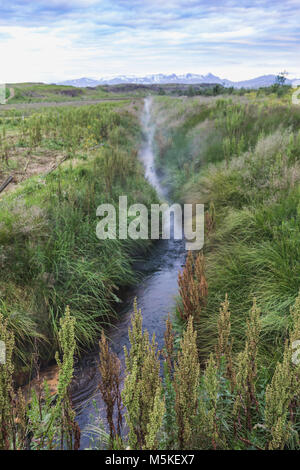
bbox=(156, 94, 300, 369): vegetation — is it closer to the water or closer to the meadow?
the meadow

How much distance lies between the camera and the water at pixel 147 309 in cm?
381

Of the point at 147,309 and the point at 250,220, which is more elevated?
the point at 250,220

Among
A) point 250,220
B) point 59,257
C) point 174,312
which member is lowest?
point 174,312

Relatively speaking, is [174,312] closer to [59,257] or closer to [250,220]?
[59,257]

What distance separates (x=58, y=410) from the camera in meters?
2.09

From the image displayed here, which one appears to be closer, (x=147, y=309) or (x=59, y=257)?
(x=59, y=257)

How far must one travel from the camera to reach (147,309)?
18.4 feet

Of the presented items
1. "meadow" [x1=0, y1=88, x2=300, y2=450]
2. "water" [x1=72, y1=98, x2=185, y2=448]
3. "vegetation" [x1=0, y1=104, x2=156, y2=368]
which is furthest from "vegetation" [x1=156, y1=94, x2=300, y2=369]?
"vegetation" [x1=0, y1=104, x2=156, y2=368]

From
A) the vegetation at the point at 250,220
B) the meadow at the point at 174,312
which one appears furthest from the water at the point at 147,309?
the vegetation at the point at 250,220

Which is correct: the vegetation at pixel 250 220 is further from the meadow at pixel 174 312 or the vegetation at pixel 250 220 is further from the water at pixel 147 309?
the water at pixel 147 309

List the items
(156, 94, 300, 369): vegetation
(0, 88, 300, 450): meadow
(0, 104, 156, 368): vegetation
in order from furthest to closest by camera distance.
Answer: (0, 104, 156, 368): vegetation < (156, 94, 300, 369): vegetation < (0, 88, 300, 450): meadow

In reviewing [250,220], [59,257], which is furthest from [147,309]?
[250,220]

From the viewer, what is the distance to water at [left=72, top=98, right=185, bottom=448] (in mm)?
3808

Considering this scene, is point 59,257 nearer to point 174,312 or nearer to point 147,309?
point 147,309
